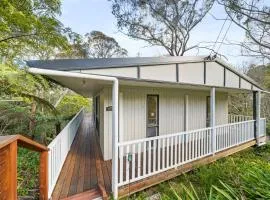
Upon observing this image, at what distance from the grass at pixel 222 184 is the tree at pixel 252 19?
6.51 meters

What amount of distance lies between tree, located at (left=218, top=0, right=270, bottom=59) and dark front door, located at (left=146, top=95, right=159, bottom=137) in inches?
221

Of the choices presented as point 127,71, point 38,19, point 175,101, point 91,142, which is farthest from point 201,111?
point 38,19

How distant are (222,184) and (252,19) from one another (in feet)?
33.8

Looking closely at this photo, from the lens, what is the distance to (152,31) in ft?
74.9

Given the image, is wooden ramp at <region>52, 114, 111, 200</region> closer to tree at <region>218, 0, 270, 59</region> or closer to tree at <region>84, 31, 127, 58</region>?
tree at <region>218, 0, 270, 59</region>

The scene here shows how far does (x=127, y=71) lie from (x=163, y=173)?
287 centimetres

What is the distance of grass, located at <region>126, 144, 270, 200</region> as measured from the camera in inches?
133

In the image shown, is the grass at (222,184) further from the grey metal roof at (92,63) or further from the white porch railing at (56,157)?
the grey metal roof at (92,63)

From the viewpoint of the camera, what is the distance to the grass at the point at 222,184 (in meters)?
3.37

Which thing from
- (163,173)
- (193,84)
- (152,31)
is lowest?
(163,173)

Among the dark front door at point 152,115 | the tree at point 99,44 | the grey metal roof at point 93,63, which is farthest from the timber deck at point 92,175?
the tree at point 99,44

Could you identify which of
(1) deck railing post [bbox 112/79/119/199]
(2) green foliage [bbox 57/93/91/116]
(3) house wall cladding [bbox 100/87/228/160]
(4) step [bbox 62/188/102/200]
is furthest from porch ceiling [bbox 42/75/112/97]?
(2) green foliage [bbox 57/93/91/116]

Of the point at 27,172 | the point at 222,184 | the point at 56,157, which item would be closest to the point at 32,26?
the point at 27,172

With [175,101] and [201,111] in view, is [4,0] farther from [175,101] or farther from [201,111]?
[201,111]
